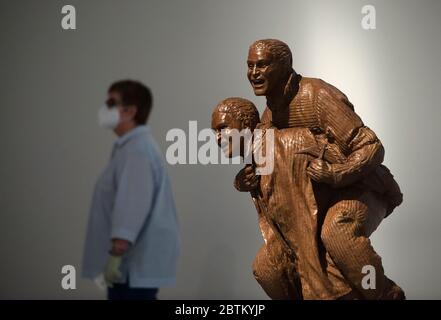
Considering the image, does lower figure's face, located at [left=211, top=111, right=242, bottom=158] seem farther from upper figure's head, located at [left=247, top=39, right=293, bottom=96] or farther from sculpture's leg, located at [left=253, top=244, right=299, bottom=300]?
sculpture's leg, located at [left=253, top=244, right=299, bottom=300]

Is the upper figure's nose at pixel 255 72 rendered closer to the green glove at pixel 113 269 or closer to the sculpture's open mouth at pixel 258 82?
the sculpture's open mouth at pixel 258 82

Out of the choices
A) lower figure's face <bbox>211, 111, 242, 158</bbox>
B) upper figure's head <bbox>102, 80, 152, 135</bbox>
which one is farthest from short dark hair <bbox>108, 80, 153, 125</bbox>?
lower figure's face <bbox>211, 111, 242, 158</bbox>

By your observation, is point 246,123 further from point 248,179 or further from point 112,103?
point 112,103

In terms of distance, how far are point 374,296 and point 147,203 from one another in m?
0.74

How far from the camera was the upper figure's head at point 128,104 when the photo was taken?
11.6 feet

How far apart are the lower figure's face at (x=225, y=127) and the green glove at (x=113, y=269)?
1.55 feet

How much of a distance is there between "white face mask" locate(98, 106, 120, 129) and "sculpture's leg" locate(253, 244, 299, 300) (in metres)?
0.61

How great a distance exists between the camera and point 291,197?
356 centimetres

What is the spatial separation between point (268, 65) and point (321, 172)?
1.22 feet

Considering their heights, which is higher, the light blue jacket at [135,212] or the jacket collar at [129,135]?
the jacket collar at [129,135]

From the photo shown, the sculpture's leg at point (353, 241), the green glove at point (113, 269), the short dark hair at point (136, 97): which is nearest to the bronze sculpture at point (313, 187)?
the sculpture's leg at point (353, 241)

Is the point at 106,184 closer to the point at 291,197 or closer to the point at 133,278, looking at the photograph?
the point at 133,278
